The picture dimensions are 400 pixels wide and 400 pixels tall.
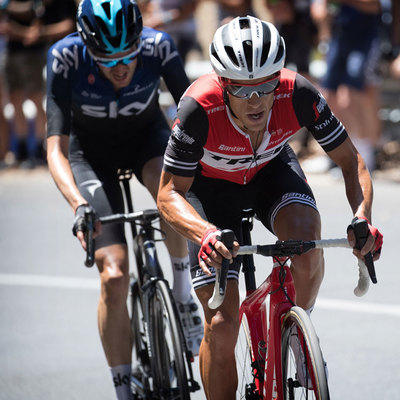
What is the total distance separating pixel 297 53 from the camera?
12836 mm

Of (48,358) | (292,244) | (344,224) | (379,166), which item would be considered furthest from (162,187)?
(379,166)

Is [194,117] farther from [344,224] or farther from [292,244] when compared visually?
[344,224]

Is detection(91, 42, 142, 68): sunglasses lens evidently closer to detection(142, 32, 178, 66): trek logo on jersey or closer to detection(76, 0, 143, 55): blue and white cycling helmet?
detection(76, 0, 143, 55): blue and white cycling helmet

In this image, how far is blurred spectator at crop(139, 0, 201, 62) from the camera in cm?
1357

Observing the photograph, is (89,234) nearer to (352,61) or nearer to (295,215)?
(295,215)

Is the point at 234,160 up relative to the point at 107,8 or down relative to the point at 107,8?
down

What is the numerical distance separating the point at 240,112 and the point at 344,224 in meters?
5.89

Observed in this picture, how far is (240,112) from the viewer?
4.56 m

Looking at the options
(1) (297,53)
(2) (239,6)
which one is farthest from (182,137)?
(1) (297,53)

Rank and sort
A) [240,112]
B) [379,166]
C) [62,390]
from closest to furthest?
[240,112]
[62,390]
[379,166]

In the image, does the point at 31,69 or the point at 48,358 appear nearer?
the point at 48,358

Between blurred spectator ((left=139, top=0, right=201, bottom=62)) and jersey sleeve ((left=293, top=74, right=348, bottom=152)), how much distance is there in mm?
8857

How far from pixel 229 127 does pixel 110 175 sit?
1530 mm

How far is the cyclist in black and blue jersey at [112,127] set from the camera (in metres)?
5.51
